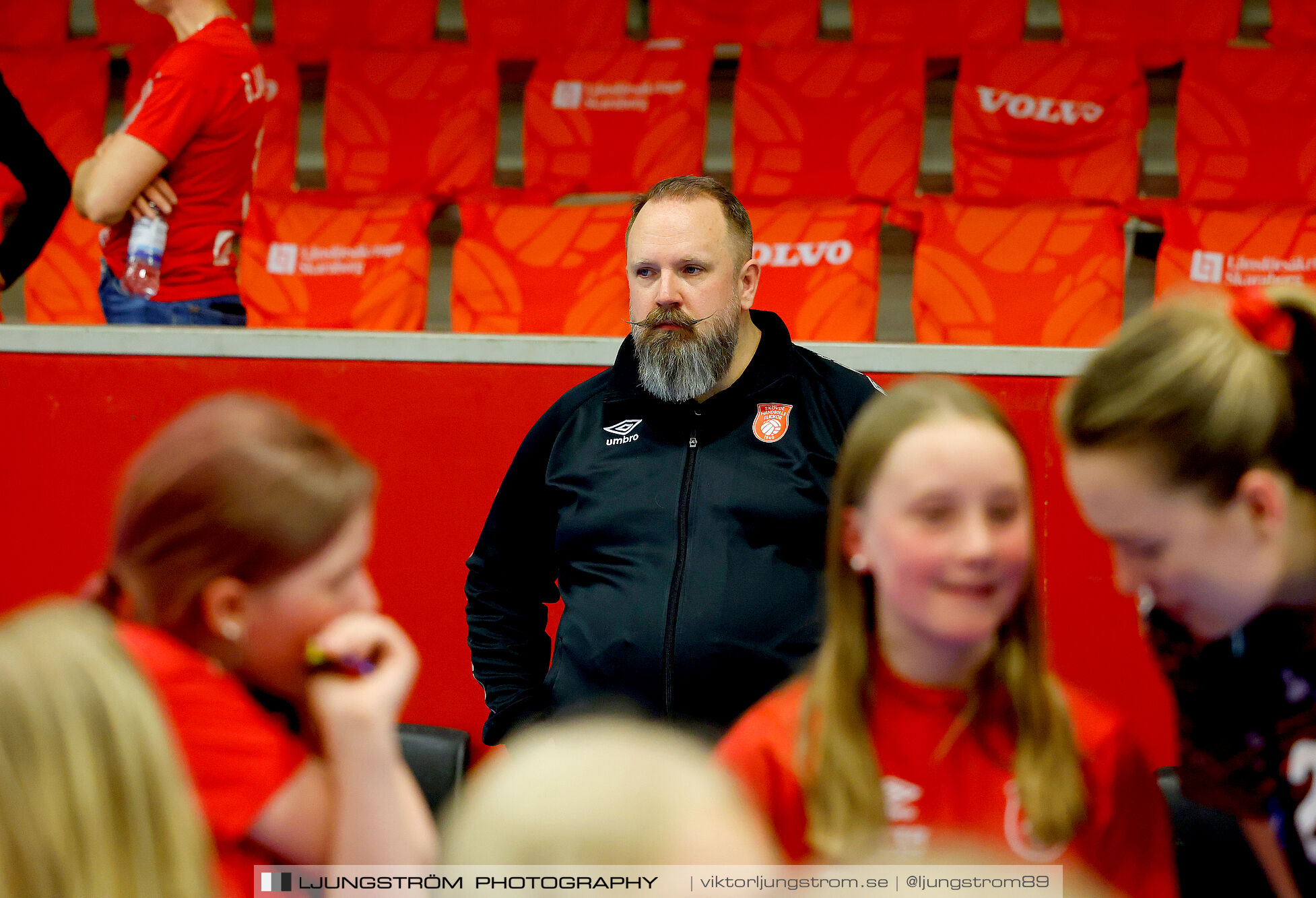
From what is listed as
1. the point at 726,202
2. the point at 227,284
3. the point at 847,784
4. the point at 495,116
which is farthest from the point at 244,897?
the point at 495,116

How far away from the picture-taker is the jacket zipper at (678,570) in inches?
67.3

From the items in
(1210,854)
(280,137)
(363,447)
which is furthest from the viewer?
(280,137)

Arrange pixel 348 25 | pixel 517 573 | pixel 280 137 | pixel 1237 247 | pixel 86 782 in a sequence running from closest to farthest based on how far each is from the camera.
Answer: pixel 86 782 → pixel 517 573 → pixel 1237 247 → pixel 280 137 → pixel 348 25

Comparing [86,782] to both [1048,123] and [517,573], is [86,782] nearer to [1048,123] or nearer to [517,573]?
[517,573]

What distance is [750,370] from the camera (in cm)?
191

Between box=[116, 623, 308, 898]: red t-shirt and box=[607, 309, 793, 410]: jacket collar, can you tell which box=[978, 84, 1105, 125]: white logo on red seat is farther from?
box=[116, 623, 308, 898]: red t-shirt

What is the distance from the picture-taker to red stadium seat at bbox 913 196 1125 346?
10.1 ft

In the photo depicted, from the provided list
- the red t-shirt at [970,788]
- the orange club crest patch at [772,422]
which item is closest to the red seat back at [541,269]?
the orange club crest patch at [772,422]

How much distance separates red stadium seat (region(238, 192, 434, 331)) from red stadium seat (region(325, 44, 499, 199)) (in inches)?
8.5

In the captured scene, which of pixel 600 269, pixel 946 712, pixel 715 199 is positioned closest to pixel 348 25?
pixel 600 269

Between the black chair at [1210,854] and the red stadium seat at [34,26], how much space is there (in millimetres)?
4341

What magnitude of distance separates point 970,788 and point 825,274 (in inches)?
87.7

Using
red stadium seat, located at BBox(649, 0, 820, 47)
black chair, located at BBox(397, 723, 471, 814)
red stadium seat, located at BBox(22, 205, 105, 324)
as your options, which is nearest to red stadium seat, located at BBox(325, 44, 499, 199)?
red stadium seat, located at BBox(649, 0, 820, 47)

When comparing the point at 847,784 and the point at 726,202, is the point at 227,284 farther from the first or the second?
the point at 847,784
